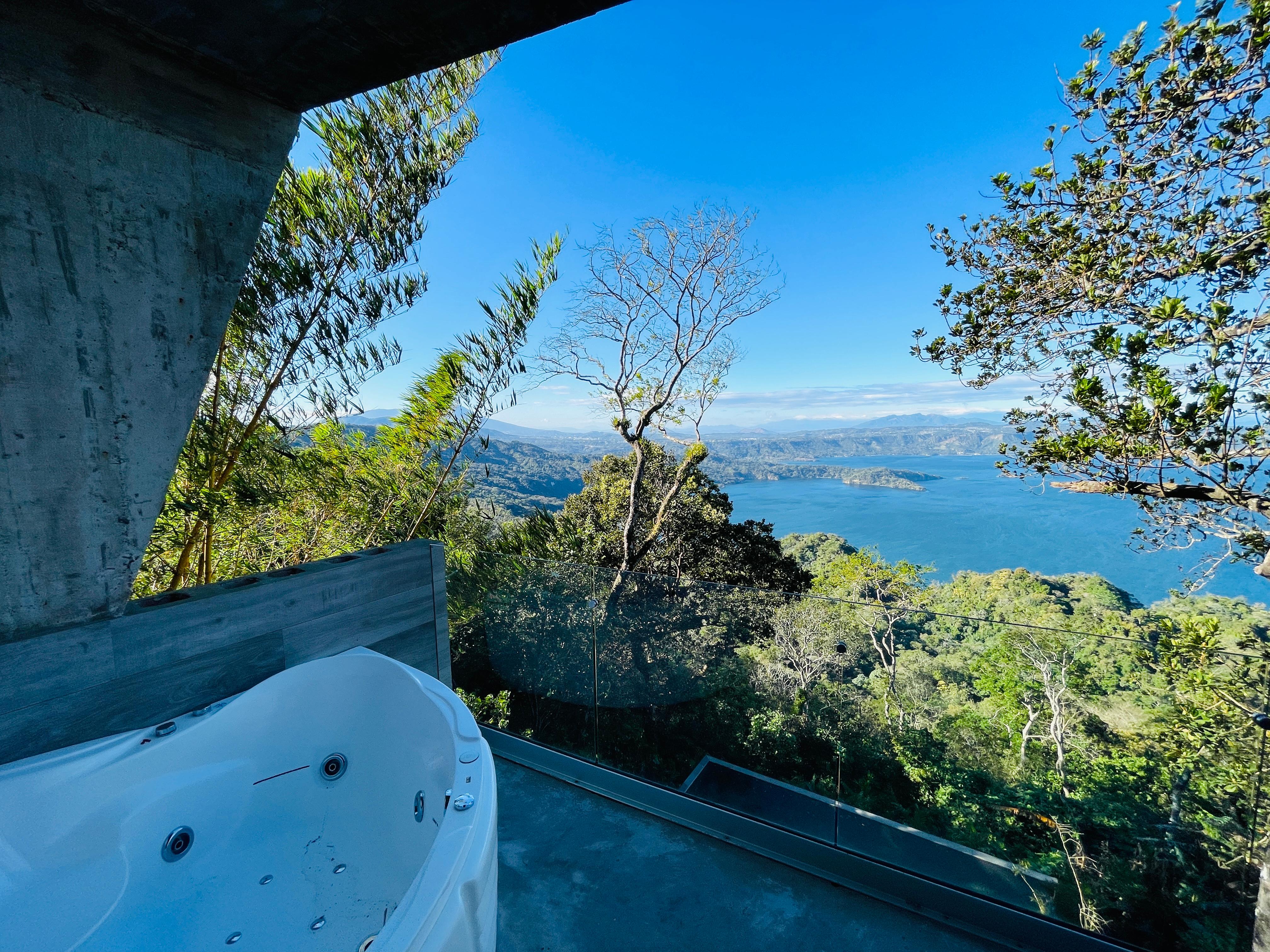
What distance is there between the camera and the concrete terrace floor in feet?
5.46

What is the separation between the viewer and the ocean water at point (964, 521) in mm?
13820

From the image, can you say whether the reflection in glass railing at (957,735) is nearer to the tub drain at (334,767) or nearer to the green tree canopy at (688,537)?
the tub drain at (334,767)

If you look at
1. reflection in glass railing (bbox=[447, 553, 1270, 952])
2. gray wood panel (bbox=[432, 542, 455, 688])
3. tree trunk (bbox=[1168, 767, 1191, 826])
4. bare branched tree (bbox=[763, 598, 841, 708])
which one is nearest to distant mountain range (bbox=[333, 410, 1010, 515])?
gray wood panel (bbox=[432, 542, 455, 688])

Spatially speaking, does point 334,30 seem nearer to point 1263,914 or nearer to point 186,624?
point 186,624

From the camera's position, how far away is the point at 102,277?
1495 mm

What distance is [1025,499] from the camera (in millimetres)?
19234

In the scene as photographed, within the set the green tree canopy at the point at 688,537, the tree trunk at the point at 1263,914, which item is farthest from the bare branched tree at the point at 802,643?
the green tree canopy at the point at 688,537

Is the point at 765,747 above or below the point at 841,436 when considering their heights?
below

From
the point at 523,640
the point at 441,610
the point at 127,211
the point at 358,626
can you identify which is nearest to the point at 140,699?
the point at 358,626

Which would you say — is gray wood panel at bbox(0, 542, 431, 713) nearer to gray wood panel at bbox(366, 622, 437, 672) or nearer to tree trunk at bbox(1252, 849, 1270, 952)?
gray wood panel at bbox(366, 622, 437, 672)

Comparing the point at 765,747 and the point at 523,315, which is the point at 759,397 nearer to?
the point at 523,315

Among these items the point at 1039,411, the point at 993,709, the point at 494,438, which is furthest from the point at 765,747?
the point at 1039,411

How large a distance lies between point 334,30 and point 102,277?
100 centimetres

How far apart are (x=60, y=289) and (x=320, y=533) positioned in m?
2.79
